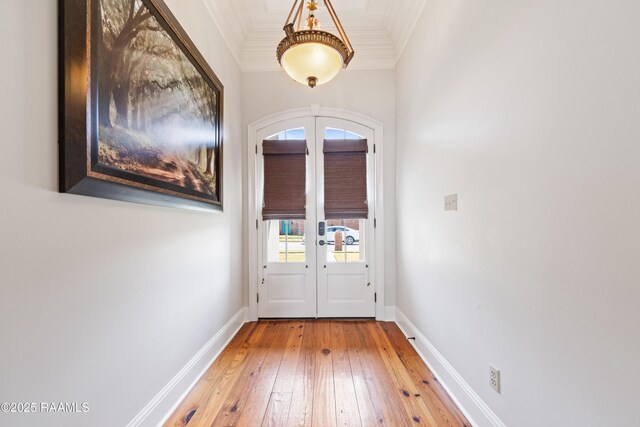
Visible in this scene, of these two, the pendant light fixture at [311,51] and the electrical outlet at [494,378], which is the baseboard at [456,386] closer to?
the electrical outlet at [494,378]

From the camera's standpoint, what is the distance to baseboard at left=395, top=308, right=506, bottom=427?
1.56m

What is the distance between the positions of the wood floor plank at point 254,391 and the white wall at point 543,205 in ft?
4.36

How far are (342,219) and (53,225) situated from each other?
269 centimetres

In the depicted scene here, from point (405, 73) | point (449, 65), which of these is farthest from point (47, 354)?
point (405, 73)

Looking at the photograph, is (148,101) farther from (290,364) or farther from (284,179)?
(290,364)

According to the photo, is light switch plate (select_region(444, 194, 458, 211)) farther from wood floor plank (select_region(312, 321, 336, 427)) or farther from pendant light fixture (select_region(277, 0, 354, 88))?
wood floor plank (select_region(312, 321, 336, 427))

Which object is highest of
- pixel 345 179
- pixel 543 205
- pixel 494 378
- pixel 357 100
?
pixel 357 100

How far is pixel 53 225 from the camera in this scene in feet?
3.30

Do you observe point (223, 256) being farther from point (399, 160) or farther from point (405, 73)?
point (405, 73)

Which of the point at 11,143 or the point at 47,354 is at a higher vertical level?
the point at 11,143

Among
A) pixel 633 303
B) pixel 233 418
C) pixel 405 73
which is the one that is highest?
pixel 405 73

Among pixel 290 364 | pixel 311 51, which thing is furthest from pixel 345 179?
pixel 290 364

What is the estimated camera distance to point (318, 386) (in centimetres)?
204

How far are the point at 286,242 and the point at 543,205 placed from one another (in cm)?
265
